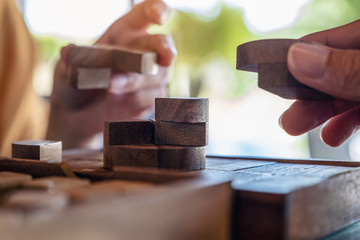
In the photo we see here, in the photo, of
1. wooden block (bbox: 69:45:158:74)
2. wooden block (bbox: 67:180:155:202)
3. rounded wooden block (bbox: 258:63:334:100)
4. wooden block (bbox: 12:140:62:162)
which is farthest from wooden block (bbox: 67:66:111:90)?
wooden block (bbox: 67:180:155:202)

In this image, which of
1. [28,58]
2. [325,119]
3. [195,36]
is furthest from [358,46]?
[195,36]

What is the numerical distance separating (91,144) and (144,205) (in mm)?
1458

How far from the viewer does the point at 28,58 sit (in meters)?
2.10

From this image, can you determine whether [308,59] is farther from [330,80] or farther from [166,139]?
[166,139]

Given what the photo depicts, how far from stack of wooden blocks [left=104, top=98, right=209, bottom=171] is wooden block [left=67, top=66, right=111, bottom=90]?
332 millimetres

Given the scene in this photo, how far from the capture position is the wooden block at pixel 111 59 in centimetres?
102

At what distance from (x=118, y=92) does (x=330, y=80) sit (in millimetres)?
848

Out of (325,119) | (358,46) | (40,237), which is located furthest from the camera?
(325,119)

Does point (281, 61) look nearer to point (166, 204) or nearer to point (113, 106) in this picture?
point (166, 204)

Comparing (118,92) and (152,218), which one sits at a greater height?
(118,92)

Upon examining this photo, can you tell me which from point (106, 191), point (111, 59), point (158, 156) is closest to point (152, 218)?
point (106, 191)

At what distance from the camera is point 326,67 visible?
672 mm

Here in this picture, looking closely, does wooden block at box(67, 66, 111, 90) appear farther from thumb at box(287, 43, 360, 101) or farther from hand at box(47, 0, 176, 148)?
thumb at box(287, 43, 360, 101)

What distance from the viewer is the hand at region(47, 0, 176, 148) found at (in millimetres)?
1340
